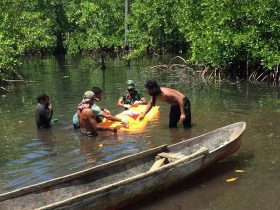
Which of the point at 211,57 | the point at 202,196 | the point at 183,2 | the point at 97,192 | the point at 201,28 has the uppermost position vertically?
the point at 183,2

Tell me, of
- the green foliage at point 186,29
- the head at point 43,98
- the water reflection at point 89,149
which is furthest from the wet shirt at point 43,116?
the green foliage at point 186,29

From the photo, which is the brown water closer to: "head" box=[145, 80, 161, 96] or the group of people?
the group of people

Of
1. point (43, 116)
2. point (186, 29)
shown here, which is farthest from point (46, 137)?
point (186, 29)

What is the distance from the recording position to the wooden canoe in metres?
6.02

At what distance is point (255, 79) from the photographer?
755 inches

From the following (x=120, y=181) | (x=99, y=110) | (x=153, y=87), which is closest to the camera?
(x=120, y=181)

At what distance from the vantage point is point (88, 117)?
34.7 ft

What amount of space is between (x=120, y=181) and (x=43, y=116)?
625 cm

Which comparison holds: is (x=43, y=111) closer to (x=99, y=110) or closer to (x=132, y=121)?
(x=99, y=110)

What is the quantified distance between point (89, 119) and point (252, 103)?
6.48 meters

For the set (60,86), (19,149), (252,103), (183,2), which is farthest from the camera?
(183,2)

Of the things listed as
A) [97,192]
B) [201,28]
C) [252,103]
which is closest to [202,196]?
[97,192]

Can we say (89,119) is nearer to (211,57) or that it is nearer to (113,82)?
(211,57)

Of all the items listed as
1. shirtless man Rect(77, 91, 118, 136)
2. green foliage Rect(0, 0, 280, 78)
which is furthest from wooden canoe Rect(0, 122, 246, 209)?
green foliage Rect(0, 0, 280, 78)
